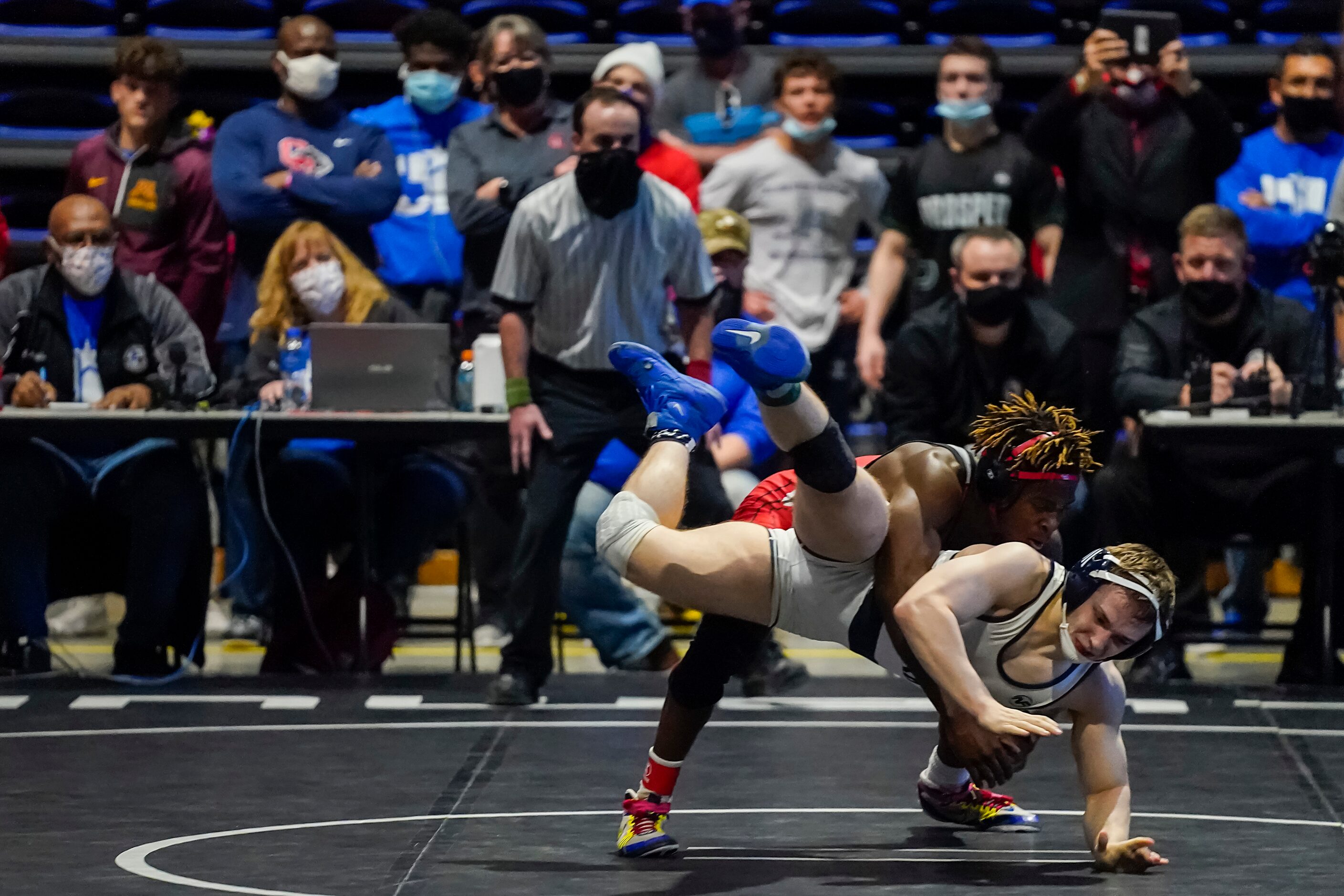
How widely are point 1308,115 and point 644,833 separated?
4.51m

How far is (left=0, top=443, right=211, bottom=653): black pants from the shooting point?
671cm

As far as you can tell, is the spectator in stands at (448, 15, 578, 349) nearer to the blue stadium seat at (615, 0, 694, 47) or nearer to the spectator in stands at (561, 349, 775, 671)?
the spectator in stands at (561, 349, 775, 671)

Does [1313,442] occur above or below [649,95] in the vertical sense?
below

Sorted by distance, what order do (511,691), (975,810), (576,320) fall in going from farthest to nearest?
(576,320) < (511,691) < (975,810)

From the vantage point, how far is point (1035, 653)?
422cm

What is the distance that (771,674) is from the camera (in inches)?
257

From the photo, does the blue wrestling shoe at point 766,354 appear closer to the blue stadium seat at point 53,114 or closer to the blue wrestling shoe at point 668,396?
the blue wrestling shoe at point 668,396

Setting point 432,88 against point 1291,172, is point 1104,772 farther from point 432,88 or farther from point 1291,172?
point 432,88

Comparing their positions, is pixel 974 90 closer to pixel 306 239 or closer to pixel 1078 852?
pixel 306 239

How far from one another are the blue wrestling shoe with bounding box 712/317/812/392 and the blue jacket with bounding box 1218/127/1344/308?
3960 millimetres

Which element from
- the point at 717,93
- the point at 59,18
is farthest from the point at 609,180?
the point at 59,18

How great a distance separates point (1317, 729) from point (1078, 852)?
1726 millimetres

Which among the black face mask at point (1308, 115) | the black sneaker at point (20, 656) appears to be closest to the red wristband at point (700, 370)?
the black sneaker at point (20, 656)

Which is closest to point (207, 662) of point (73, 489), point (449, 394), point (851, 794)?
point (73, 489)
